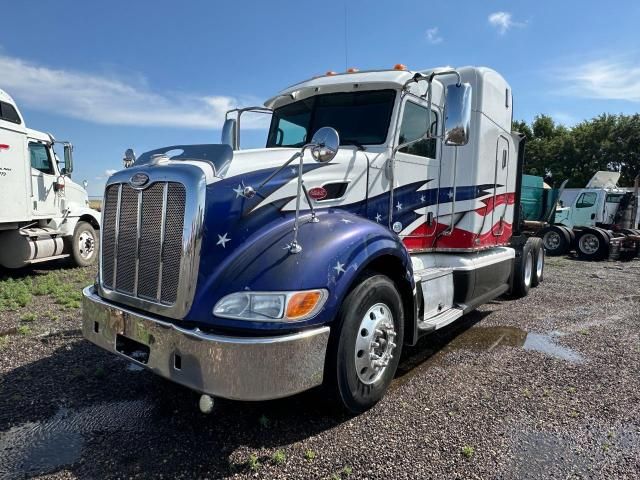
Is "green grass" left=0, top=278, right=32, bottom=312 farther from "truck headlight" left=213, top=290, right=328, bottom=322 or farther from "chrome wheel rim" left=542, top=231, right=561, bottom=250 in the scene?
"chrome wheel rim" left=542, top=231, right=561, bottom=250

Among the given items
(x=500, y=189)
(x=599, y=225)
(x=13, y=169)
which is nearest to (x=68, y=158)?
(x=13, y=169)

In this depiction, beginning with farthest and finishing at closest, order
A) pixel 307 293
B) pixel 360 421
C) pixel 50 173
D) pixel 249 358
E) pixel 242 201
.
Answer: pixel 50 173
pixel 360 421
pixel 242 201
pixel 307 293
pixel 249 358

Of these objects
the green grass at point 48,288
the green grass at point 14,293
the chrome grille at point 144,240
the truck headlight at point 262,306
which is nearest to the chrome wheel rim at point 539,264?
the truck headlight at point 262,306

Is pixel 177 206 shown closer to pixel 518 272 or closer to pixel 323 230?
pixel 323 230

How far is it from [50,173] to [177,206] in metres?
8.50

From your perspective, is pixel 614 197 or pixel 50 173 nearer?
pixel 50 173

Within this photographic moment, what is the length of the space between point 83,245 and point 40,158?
6.80 feet

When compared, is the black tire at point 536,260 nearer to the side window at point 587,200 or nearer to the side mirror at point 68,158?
the side mirror at point 68,158

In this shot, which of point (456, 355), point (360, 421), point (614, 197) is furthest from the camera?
point (614, 197)

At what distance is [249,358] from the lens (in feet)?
8.90

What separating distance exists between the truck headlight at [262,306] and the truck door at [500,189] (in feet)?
14.8

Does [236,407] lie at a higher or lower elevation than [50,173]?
lower

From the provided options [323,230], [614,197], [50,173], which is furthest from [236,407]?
[614,197]

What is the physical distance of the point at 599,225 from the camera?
59.1ft
